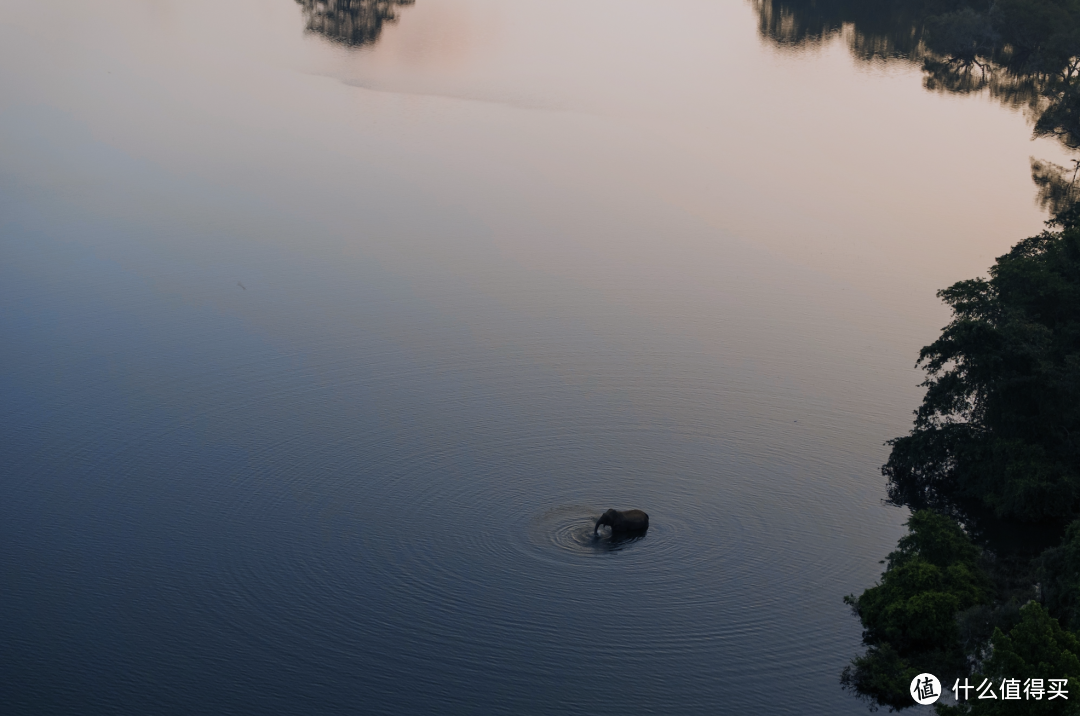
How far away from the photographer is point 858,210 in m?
62.7

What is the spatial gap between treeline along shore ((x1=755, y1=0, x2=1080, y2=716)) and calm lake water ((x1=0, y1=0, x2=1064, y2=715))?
1.34 meters

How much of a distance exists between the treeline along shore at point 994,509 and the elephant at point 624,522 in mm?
5960

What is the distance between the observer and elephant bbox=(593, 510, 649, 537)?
103 feet

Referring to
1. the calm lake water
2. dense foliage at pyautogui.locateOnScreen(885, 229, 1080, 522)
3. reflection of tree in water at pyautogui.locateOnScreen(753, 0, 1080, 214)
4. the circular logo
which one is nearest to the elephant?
the calm lake water

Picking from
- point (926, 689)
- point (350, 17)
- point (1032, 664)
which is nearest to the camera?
point (1032, 664)

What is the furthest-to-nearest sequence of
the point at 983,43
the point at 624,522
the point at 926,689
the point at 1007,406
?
the point at 983,43 < the point at 1007,406 < the point at 624,522 < the point at 926,689

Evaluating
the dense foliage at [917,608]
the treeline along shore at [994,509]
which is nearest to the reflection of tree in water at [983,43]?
the treeline along shore at [994,509]

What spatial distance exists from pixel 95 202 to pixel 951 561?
48052 millimetres

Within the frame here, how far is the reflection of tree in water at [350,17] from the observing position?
364ft

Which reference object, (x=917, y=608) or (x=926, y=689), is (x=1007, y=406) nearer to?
(x=917, y=608)

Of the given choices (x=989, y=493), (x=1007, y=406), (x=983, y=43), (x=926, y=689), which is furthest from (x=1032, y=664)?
(x=983, y=43)

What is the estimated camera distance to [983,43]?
96.2 m

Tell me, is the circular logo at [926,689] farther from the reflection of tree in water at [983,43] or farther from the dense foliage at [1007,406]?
the reflection of tree in water at [983,43]

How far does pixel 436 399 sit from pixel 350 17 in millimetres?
87622
